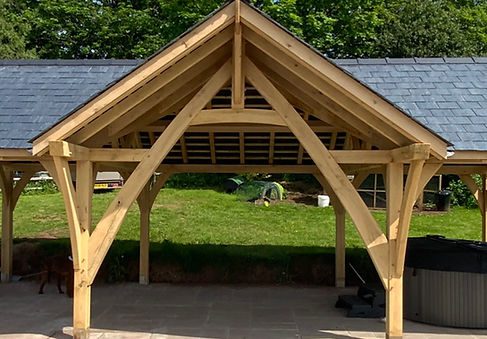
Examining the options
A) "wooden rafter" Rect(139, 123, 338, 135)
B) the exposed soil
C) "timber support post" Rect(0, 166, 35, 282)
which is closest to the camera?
"wooden rafter" Rect(139, 123, 338, 135)

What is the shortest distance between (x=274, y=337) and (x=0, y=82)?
576cm

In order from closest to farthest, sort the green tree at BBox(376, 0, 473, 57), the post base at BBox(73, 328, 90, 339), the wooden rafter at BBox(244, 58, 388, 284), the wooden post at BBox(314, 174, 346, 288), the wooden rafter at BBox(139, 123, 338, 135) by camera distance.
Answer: the wooden rafter at BBox(244, 58, 388, 284), the post base at BBox(73, 328, 90, 339), the wooden rafter at BBox(139, 123, 338, 135), the wooden post at BBox(314, 174, 346, 288), the green tree at BBox(376, 0, 473, 57)

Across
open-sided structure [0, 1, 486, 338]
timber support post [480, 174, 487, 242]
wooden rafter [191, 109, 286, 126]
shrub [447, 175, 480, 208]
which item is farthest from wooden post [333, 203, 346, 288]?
shrub [447, 175, 480, 208]

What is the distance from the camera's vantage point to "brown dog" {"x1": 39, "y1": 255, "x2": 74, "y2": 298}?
852 cm

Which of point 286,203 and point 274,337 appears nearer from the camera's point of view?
point 274,337

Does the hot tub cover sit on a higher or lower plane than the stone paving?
higher

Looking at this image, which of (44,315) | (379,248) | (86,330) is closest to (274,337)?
(379,248)

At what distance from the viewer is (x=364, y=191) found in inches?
717

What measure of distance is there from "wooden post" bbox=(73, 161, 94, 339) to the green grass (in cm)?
674

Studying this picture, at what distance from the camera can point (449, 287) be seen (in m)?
6.80

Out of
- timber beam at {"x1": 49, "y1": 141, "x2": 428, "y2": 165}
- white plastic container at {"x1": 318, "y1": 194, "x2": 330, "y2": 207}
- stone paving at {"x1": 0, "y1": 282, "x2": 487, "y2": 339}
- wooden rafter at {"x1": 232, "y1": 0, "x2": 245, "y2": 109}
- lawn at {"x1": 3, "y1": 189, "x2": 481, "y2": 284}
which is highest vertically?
wooden rafter at {"x1": 232, "y1": 0, "x2": 245, "y2": 109}

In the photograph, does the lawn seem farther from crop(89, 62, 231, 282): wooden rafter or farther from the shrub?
crop(89, 62, 231, 282): wooden rafter

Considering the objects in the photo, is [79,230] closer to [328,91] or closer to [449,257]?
[328,91]

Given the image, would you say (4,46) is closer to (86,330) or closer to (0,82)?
(0,82)
